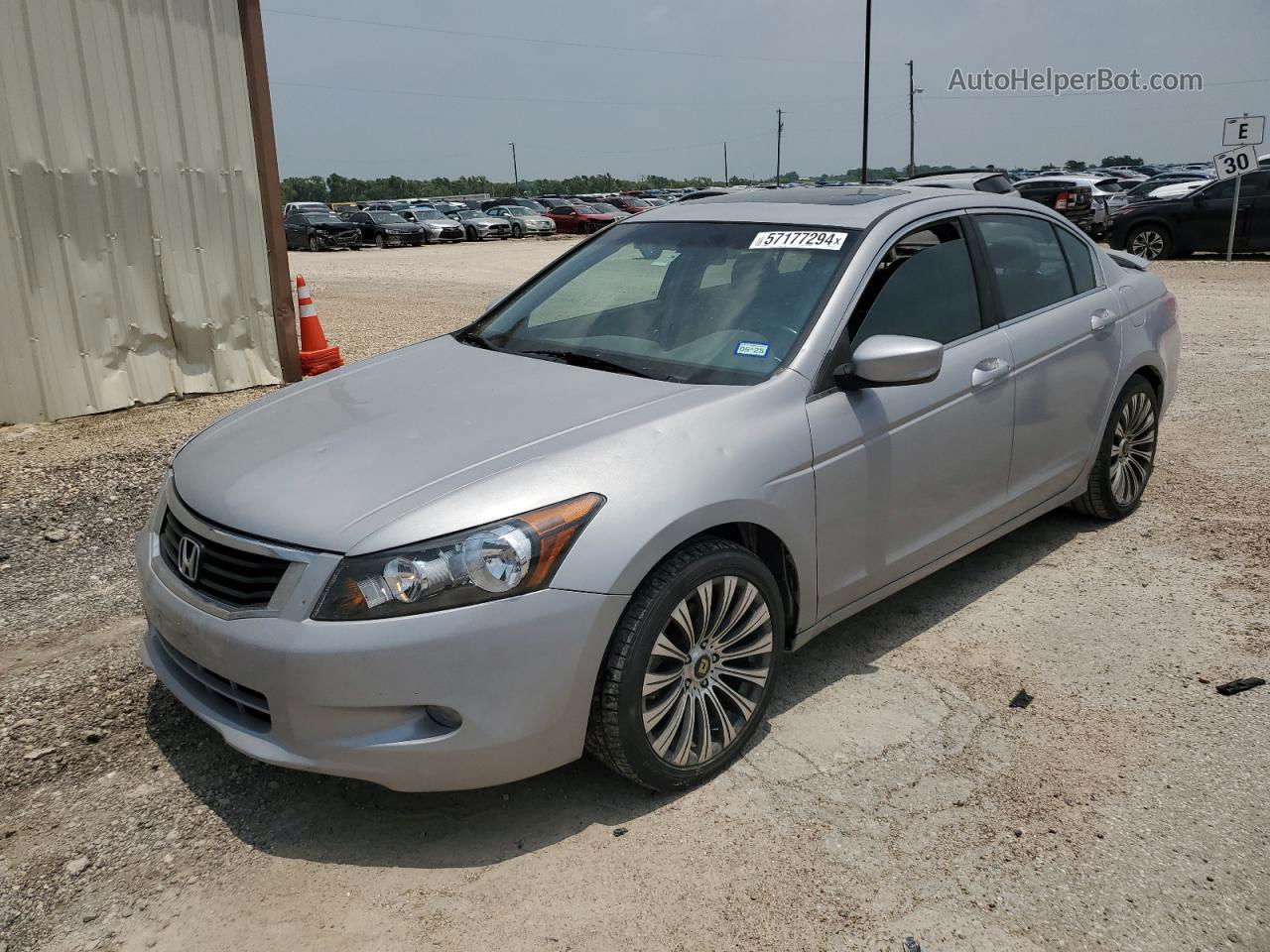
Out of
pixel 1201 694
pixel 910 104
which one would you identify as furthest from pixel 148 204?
pixel 910 104

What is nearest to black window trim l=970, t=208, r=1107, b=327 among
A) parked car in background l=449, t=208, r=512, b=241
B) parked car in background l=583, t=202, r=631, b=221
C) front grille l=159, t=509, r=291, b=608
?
front grille l=159, t=509, r=291, b=608

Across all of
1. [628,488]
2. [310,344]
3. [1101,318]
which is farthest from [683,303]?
[310,344]

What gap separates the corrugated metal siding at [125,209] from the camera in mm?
6895

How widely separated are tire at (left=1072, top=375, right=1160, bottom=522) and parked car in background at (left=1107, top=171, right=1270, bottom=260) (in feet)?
49.3

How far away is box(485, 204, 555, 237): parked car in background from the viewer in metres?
37.8

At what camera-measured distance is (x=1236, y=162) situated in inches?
685

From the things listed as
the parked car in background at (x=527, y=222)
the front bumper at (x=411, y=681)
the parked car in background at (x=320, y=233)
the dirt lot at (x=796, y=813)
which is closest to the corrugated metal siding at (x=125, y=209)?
the dirt lot at (x=796, y=813)

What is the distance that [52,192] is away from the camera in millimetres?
7023

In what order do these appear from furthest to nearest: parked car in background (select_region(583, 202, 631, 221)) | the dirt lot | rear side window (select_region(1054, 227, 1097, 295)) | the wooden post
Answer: parked car in background (select_region(583, 202, 631, 221)), the wooden post, rear side window (select_region(1054, 227, 1097, 295)), the dirt lot

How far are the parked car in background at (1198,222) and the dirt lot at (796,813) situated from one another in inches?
637

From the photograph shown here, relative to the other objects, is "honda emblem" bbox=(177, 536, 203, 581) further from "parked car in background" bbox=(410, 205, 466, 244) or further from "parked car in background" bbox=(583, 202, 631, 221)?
"parked car in background" bbox=(583, 202, 631, 221)

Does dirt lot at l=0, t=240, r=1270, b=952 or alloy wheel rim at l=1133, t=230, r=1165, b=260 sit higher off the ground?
alloy wheel rim at l=1133, t=230, r=1165, b=260

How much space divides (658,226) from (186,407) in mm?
4739

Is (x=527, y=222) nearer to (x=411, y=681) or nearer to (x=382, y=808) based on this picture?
(x=382, y=808)
